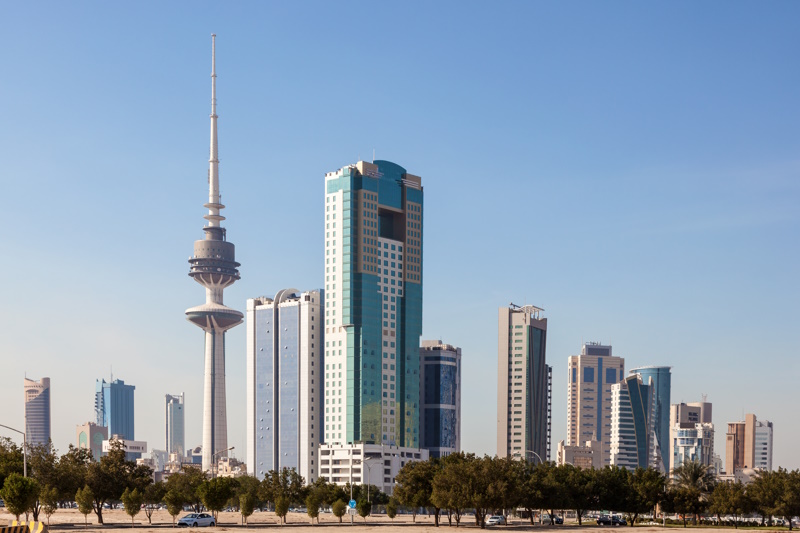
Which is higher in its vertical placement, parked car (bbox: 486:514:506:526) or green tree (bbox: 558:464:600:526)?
green tree (bbox: 558:464:600:526)

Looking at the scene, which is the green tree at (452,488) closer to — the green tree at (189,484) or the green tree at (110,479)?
the green tree at (110,479)

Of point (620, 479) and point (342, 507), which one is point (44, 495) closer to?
point (342, 507)

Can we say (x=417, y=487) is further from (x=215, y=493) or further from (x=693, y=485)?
(x=693, y=485)

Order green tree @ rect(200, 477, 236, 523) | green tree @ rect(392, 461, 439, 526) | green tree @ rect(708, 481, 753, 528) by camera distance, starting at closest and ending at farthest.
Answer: green tree @ rect(200, 477, 236, 523), green tree @ rect(392, 461, 439, 526), green tree @ rect(708, 481, 753, 528)

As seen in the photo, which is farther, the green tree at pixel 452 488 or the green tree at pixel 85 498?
the green tree at pixel 452 488

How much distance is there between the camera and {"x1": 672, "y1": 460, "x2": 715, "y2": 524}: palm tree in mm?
133250

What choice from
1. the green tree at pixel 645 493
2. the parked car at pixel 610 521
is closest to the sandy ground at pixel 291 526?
Result: the green tree at pixel 645 493

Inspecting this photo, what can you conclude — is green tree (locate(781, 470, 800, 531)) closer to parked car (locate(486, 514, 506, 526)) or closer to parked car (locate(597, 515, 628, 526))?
parked car (locate(597, 515, 628, 526))

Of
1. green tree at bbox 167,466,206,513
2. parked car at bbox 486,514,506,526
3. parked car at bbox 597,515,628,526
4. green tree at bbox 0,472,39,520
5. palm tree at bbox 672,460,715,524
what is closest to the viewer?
green tree at bbox 0,472,39,520

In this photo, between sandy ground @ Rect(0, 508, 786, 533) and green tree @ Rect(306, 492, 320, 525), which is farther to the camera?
green tree @ Rect(306, 492, 320, 525)

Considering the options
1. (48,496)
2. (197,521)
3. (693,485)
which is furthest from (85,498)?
(693,485)

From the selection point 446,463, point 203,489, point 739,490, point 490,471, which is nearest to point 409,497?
point 446,463

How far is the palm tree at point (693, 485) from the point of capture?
133 meters

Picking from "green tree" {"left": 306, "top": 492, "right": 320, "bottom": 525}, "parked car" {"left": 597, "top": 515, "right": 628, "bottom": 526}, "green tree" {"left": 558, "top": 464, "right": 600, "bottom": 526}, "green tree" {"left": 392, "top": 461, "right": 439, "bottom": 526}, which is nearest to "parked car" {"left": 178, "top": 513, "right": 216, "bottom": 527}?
"green tree" {"left": 306, "top": 492, "right": 320, "bottom": 525}
